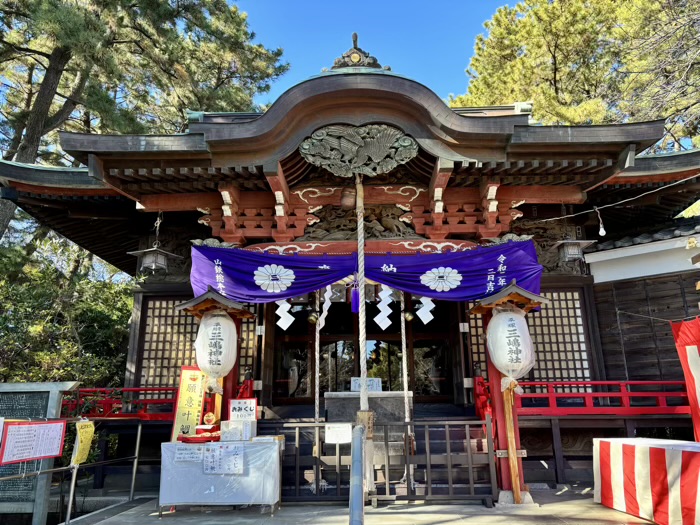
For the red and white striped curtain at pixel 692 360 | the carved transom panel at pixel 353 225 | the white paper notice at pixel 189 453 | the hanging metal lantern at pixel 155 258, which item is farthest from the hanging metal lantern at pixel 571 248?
the hanging metal lantern at pixel 155 258

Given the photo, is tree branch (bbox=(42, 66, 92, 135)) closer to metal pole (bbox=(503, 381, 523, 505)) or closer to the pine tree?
the pine tree

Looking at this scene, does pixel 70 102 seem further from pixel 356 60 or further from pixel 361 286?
pixel 361 286

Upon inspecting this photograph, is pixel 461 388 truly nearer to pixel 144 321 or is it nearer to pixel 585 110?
pixel 144 321

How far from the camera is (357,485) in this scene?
325 cm

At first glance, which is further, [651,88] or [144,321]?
[651,88]

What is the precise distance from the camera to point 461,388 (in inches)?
336

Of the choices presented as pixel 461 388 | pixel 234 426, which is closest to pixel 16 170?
pixel 234 426

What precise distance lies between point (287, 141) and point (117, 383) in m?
11.1

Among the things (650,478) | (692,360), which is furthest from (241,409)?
(692,360)

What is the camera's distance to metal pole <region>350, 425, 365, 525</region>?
9.46 ft

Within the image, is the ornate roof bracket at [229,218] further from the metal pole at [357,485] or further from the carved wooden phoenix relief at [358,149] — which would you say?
the metal pole at [357,485]

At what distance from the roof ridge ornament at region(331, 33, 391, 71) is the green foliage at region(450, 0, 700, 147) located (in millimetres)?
8479

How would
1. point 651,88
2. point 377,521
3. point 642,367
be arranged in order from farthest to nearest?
point 651,88
point 642,367
point 377,521

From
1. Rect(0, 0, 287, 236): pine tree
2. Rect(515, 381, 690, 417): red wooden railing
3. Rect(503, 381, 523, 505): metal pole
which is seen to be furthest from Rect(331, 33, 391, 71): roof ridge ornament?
Rect(0, 0, 287, 236): pine tree
